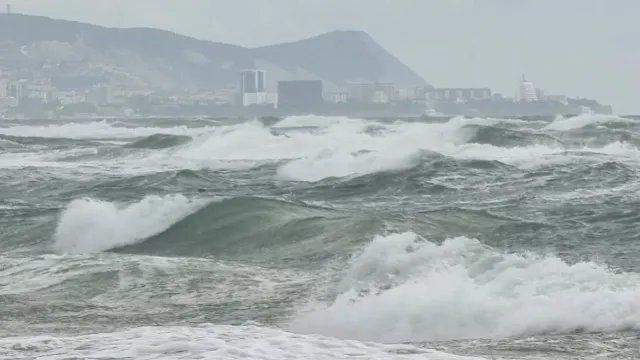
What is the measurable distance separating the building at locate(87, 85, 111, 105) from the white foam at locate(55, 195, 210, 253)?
A: 173338mm

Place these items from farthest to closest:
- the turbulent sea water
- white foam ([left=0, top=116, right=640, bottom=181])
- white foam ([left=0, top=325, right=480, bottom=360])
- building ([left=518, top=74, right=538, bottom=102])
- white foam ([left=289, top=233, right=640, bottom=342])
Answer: building ([left=518, top=74, right=538, bottom=102]) → white foam ([left=0, top=116, right=640, bottom=181]) → white foam ([left=289, top=233, right=640, bottom=342]) → the turbulent sea water → white foam ([left=0, top=325, right=480, bottom=360])

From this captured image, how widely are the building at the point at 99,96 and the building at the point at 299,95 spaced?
95.7 feet

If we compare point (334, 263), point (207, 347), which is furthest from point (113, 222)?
point (207, 347)

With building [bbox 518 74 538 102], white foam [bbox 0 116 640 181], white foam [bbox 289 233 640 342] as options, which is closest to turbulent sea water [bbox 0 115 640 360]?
white foam [bbox 289 233 640 342]

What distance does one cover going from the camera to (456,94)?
629 feet

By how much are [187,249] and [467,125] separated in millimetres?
30905

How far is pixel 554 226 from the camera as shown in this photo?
14.8 m

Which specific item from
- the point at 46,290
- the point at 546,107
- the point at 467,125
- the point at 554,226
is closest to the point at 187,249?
the point at 46,290

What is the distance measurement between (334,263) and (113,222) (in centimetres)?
428

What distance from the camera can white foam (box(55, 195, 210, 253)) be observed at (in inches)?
573

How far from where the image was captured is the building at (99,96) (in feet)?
623

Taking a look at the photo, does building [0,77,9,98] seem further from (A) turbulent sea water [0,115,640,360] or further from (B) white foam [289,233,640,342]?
(B) white foam [289,233,640,342]

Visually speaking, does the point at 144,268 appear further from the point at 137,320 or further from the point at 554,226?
the point at 554,226

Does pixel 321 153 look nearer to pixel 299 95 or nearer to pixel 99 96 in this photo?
pixel 299 95
